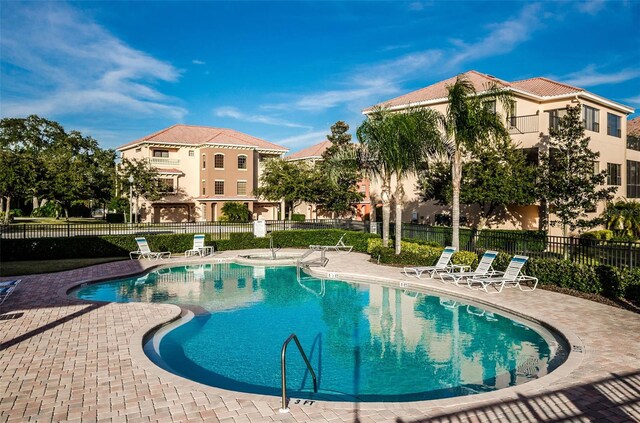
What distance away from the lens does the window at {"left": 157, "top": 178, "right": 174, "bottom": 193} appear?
153 ft

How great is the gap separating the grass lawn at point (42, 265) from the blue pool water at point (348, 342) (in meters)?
3.41

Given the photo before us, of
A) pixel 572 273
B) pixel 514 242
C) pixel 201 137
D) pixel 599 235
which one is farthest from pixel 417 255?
pixel 201 137

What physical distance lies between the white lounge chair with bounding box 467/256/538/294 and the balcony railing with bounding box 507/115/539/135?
16.0 meters

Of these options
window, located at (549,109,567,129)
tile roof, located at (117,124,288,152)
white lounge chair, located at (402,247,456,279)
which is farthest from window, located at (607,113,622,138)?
tile roof, located at (117,124,288,152)

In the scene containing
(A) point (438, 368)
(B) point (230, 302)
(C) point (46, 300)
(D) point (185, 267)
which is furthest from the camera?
(D) point (185, 267)

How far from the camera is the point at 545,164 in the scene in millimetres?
24344

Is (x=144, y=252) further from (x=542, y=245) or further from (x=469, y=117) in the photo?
(x=542, y=245)

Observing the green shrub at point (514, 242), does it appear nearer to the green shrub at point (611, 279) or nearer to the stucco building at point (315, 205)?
the green shrub at point (611, 279)

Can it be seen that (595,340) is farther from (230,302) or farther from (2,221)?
(2,221)

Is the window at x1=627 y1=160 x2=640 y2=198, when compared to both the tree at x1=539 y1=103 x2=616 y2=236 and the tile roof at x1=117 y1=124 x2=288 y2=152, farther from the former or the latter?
the tile roof at x1=117 y1=124 x2=288 y2=152

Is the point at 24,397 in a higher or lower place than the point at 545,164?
lower

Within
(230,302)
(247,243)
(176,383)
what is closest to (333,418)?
(176,383)

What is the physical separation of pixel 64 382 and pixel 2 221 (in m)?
45.9

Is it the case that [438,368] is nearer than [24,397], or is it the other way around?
[24,397]
